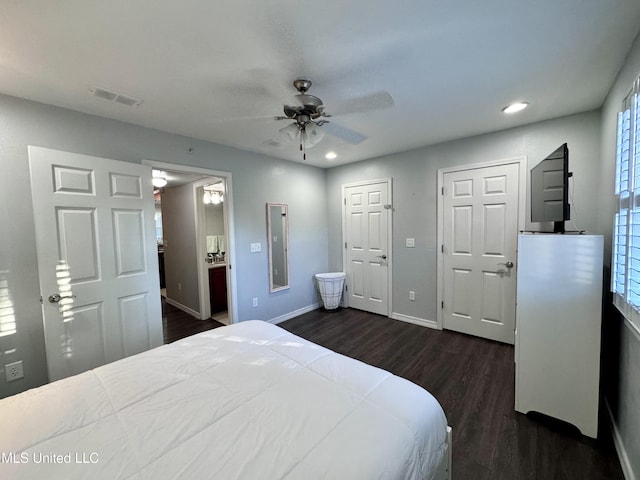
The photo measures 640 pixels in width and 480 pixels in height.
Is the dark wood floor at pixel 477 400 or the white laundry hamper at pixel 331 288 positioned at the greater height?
the white laundry hamper at pixel 331 288

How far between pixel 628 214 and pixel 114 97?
11.2 feet

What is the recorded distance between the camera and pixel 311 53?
1525mm

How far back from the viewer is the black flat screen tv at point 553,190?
179 cm

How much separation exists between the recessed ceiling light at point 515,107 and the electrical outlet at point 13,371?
4.48 m

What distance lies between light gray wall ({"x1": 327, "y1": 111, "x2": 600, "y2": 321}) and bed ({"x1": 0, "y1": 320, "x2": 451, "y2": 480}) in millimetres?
2492

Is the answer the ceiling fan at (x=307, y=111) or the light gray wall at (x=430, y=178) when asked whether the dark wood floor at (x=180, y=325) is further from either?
the ceiling fan at (x=307, y=111)

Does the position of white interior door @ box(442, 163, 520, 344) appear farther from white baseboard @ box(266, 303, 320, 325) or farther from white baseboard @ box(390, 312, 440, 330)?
→ white baseboard @ box(266, 303, 320, 325)

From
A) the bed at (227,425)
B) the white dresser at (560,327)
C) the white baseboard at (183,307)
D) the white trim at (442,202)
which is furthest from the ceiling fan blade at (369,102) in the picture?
the white baseboard at (183,307)

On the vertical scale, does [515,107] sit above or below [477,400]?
above

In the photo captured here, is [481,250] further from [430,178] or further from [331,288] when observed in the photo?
[331,288]

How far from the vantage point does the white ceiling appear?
124cm

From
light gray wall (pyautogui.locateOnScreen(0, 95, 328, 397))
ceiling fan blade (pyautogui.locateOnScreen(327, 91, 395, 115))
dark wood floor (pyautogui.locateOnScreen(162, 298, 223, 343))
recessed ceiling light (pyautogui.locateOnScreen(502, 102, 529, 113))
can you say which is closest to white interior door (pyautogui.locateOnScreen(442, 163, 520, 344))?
recessed ceiling light (pyautogui.locateOnScreen(502, 102, 529, 113))

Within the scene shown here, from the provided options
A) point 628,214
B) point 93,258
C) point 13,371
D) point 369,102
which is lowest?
point 13,371

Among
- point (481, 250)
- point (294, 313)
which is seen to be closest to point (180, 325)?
point (294, 313)
